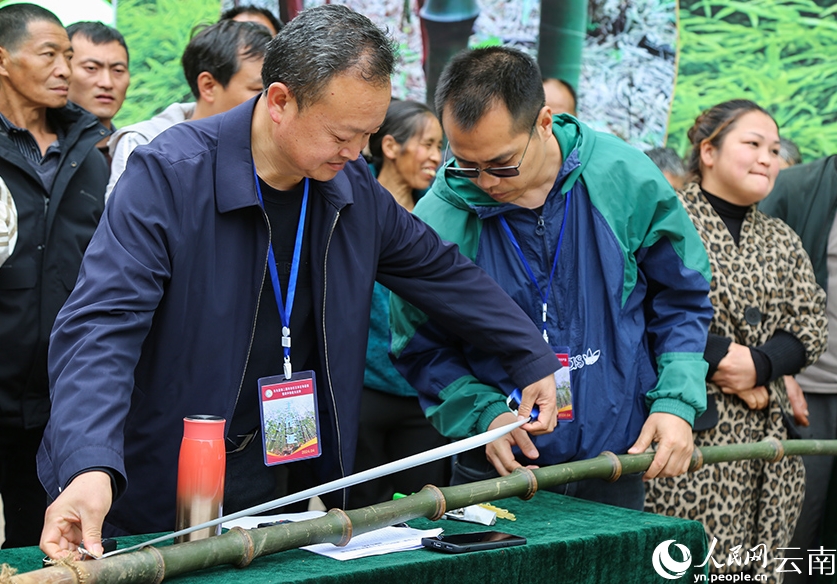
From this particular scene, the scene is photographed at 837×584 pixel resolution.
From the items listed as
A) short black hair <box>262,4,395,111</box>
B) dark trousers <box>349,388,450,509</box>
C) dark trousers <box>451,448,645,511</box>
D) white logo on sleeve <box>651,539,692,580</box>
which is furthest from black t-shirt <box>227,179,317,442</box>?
dark trousers <box>349,388,450,509</box>

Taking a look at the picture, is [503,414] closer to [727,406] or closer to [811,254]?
[727,406]

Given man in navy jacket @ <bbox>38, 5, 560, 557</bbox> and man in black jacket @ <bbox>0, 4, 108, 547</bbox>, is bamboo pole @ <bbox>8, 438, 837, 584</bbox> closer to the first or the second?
man in navy jacket @ <bbox>38, 5, 560, 557</bbox>

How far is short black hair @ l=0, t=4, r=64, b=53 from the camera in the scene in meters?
2.98

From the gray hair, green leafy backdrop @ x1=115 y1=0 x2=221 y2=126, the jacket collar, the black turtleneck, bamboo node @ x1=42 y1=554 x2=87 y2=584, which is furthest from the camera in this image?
green leafy backdrop @ x1=115 y1=0 x2=221 y2=126

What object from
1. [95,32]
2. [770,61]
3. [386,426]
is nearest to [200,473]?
[386,426]

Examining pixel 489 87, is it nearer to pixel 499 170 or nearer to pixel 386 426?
pixel 499 170

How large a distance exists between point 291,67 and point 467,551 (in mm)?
945

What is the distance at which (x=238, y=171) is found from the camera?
1.85m

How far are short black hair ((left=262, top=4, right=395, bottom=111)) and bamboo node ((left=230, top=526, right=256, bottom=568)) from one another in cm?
77

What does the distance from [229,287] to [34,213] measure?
1.24 m

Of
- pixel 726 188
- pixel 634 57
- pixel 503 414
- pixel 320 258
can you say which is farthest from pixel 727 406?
pixel 634 57

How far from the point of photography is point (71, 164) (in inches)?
115

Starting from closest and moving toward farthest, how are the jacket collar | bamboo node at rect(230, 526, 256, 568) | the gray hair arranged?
1. bamboo node at rect(230, 526, 256, 568)
2. the jacket collar
3. the gray hair

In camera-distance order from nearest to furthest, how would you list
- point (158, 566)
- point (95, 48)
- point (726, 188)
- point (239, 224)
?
1. point (158, 566)
2. point (239, 224)
3. point (726, 188)
4. point (95, 48)
